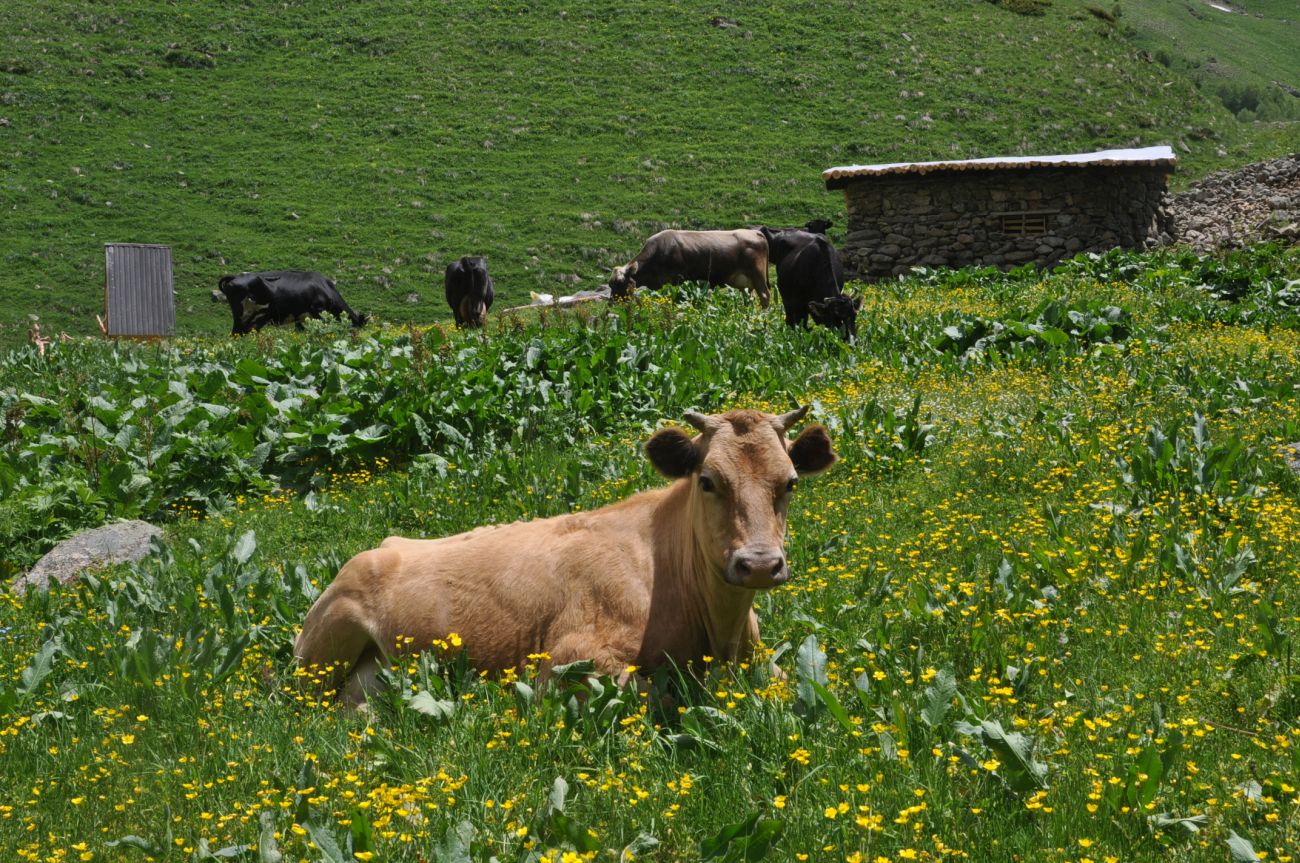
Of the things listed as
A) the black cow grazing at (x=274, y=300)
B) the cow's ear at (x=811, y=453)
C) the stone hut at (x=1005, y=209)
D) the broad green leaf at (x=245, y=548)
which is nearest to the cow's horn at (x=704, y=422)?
the cow's ear at (x=811, y=453)

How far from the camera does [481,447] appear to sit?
38.5ft

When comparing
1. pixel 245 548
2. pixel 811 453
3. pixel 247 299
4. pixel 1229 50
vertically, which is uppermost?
pixel 1229 50

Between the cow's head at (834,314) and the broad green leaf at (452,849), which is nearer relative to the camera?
the broad green leaf at (452,849)

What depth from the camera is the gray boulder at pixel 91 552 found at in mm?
9109

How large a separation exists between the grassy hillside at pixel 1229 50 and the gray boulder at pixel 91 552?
82.5m

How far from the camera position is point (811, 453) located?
19.3ft

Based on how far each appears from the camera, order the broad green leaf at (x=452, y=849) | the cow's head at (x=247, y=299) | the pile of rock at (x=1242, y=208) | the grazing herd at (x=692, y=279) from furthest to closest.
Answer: the cow's head at (x=247, y=299), the pile of rock at (x=1242, y=208), the grazing herd at (x=692, y=279), the broad green leaf at (x=452, y=849)

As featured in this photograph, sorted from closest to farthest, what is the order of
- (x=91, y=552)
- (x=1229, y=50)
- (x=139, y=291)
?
(x=91, y=552)
(x=139, y=291)
(x=1229, y=50)

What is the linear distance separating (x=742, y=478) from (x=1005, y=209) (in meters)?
26.3

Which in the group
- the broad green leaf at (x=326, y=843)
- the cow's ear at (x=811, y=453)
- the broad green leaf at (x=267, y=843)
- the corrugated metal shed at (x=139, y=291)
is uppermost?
the cow's ear at (x=811, y=453)

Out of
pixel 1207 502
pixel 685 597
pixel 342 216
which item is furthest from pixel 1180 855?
pixel 342 216

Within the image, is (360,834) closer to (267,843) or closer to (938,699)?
(267,843)

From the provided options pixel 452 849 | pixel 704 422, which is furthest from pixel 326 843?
pixel 704 422

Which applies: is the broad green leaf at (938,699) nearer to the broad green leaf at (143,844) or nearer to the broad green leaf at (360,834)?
the broad green leaf at (360,834)
